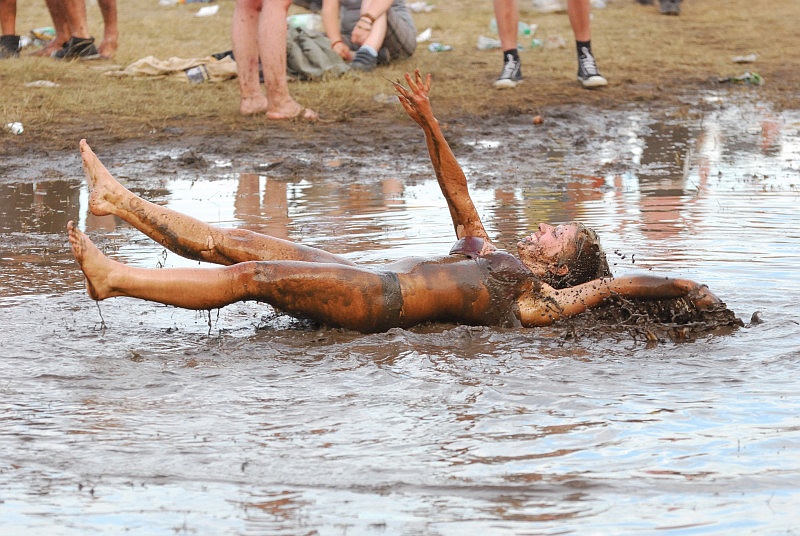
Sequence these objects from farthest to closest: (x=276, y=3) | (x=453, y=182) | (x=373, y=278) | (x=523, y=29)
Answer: (x=523, y=29), (x=276, y=3), (x=453, y=182), (x=373, y=278)

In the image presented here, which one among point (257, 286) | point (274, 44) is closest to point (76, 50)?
point (274, 44)

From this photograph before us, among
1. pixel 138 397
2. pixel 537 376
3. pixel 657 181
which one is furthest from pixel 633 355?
pixel 657 181

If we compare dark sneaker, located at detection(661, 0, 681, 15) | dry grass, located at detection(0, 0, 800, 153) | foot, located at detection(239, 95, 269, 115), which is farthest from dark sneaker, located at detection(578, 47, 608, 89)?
Result: dark sneaker, located at detection(661, 0, 681, 15)

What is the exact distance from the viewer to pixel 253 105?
34.0 feet

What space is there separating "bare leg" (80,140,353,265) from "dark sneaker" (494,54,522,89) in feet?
22.8

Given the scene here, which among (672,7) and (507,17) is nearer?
(507,17)

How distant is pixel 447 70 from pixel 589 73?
1713mm

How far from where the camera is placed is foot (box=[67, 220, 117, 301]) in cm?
455

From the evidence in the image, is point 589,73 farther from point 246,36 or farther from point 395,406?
point 395,406

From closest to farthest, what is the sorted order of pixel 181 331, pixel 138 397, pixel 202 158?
pixel 138 397 → pixel 181 331 → pixel 202 158

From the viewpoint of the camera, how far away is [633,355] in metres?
4.92

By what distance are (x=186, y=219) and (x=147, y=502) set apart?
1.92 m

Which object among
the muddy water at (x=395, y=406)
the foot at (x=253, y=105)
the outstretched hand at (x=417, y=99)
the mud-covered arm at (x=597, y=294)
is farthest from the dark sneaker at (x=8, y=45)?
the mud-covered arm at (x=597, y=294)

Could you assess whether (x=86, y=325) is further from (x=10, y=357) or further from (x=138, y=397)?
(x=138, y=397)
